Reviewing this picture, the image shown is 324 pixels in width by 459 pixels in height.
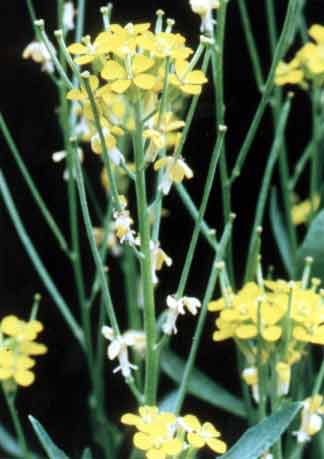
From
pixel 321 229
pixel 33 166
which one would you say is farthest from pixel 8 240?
pixel 321 229

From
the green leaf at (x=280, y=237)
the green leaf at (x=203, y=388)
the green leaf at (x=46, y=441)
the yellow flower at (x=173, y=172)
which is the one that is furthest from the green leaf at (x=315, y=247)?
the green leaf at (x=46, y=441)

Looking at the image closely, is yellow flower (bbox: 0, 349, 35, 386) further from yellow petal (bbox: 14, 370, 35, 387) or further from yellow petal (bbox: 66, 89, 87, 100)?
yellow petal (bbox: 66, 89, 87, 100)

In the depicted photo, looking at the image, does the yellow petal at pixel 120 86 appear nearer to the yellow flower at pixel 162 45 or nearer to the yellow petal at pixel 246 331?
Answer: the yellow flower at pixel 162 45

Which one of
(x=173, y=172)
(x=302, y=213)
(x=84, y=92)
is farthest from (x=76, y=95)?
(x=302, y=213)

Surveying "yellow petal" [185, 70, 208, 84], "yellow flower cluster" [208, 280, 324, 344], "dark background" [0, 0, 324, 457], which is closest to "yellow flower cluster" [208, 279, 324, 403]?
"yellow flower cluster" [208, 280, 324, 344]

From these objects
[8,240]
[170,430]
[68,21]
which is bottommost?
[8,240]

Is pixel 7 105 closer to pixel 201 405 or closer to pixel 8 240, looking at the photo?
pixel 8 240
